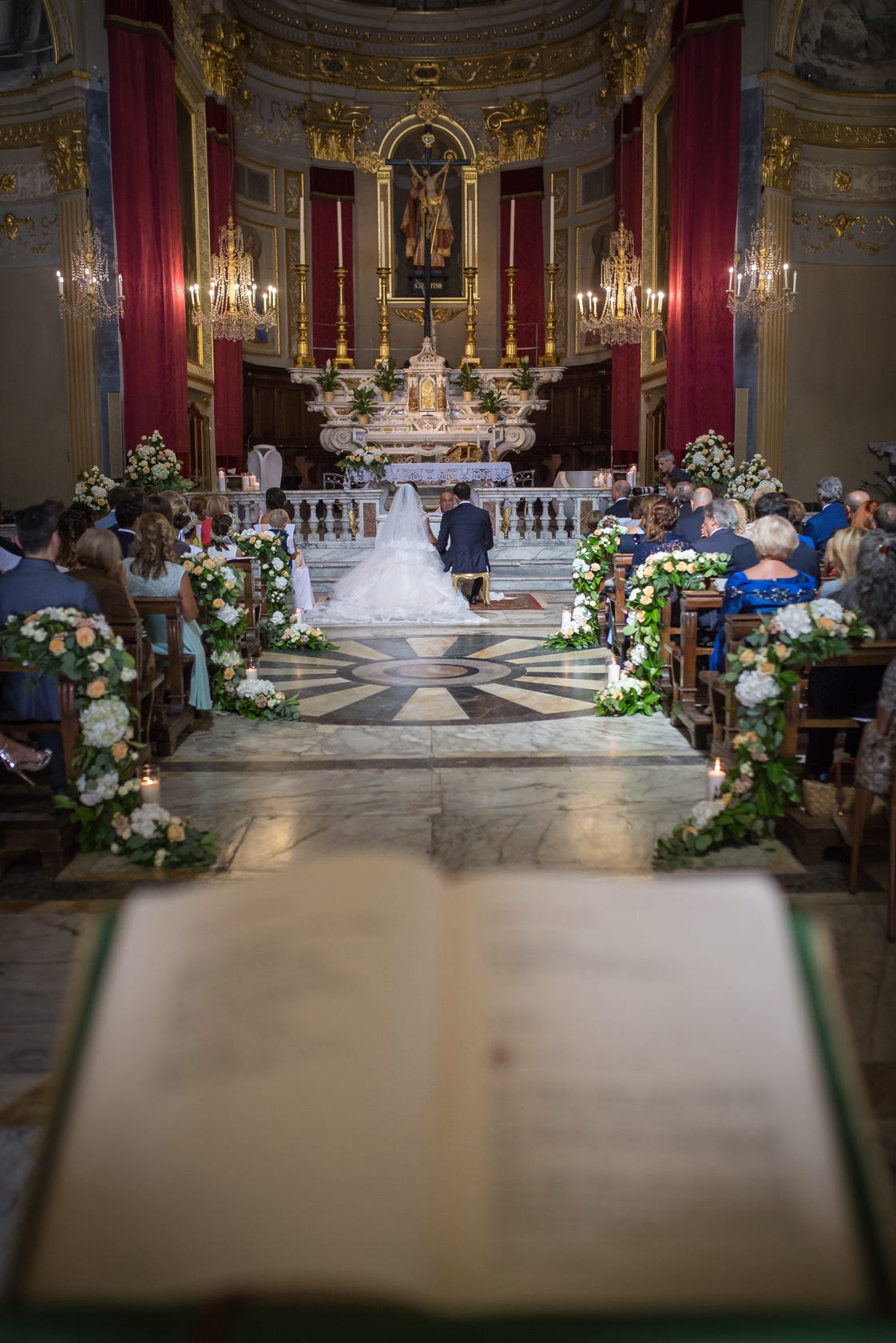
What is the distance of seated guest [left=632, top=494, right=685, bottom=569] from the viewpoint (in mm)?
8297

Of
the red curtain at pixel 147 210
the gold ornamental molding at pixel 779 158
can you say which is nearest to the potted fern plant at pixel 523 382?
the gold ornamental molding at pixel 779 158

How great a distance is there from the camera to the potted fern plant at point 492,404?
2084 centimetres

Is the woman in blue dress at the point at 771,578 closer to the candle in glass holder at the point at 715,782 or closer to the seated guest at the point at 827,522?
the candle in glass holder at the point at 715,782

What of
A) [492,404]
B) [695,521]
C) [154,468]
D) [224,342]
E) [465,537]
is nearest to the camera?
[695,521]

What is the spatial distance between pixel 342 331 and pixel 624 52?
721 centimetres

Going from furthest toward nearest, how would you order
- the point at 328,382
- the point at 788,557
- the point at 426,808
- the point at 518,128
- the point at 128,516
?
the point at 518,128 < the point at 328,382 < the point at 128,516 < the point at 788,557 < the point at 426,808

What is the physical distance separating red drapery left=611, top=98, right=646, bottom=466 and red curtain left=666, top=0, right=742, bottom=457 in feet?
10.1

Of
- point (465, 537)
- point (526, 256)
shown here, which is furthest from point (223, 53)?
point (465, 537)

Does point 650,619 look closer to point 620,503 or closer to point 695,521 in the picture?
point 695,521

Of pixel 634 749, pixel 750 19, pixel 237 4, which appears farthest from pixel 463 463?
pixel 634 749

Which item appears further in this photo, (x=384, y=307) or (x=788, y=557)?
(x=384, y=307)

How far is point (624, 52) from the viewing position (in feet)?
63.6

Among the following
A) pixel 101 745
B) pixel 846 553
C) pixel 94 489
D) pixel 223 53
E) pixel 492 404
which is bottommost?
pixel 101 745

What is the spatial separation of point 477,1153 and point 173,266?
17292 mm
